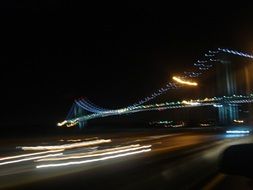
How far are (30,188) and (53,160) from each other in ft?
39.0

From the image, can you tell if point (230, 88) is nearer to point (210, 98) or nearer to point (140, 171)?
point (210, 98)

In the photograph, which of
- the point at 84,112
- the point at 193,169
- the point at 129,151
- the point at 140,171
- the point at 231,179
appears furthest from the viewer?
the point at 84,112

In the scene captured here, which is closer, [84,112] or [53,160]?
[53,160]

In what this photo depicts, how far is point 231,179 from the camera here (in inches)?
591

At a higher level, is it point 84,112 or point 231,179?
point 84,112

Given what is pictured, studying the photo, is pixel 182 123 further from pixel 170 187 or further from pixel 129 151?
pixel 170 187

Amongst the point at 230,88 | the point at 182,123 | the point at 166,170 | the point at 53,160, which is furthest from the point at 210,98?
the point at 166,170

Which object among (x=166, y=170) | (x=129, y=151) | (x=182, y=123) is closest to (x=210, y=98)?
(x=182, y=123)

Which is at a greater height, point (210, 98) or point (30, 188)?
point (210, 98)

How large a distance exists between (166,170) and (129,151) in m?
15.5

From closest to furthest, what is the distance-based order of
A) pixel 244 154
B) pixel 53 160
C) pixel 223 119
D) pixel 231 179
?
pixel 244 154, pixel 231 179, pixel 53 160, pixel 223 119

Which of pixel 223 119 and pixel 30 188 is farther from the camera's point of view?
pixel 223 119

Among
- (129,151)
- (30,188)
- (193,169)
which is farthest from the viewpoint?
(129,151)

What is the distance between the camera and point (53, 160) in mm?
25203
